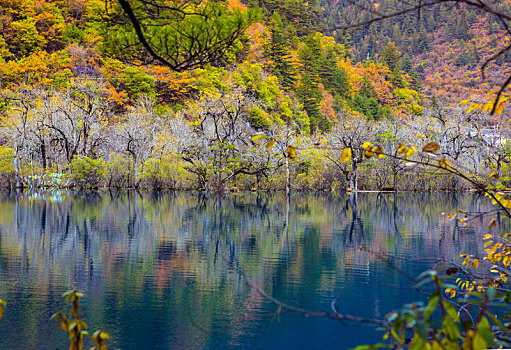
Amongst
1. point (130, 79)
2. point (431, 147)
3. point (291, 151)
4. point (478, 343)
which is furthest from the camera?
point (130, 79)

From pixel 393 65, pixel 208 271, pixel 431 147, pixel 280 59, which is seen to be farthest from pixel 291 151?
pixel 393 65

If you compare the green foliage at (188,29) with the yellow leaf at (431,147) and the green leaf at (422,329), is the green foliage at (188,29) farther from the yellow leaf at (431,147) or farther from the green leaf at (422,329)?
the green leaf at (422,329)

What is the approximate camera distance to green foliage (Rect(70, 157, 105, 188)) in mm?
37625

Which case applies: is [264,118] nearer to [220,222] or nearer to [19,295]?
[220,222]

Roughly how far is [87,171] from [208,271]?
95.8ft

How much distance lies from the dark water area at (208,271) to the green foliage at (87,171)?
1401 cm

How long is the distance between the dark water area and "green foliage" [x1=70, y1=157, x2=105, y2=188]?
46.0 feet

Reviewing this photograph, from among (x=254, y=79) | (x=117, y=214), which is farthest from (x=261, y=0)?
(x=117, y=214)

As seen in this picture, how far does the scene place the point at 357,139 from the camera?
129ft

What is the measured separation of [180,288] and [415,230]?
11.4 metres

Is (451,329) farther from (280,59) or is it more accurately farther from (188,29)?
(280,59)

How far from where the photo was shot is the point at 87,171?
127 feet

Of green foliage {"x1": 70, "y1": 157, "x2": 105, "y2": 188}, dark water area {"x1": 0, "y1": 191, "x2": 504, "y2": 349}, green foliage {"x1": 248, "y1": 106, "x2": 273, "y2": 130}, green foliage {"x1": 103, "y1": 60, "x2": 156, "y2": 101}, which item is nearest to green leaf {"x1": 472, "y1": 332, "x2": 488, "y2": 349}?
dark water area {"x1": 0, "y1": 191, "x2": 504, "y2": 349}

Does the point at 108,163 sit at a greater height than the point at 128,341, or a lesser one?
greater
